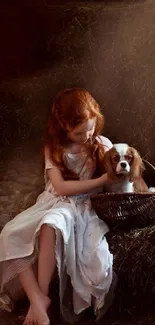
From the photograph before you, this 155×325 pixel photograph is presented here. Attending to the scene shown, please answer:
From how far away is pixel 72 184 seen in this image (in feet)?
6.87

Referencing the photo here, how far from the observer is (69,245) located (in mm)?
1990

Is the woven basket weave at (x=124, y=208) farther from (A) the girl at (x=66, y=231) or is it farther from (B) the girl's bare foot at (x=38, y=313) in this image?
(B) the girl's bare foot at (x=38, y=313)

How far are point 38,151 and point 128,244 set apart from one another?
717 mm

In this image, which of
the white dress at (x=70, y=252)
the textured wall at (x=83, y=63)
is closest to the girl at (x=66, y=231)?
the white dress at (x=70, y=252)

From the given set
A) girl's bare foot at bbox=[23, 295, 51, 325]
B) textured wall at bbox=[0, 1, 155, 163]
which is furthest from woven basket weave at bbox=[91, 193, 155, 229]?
textured wall at bbox=[0, 1, 155, 163]

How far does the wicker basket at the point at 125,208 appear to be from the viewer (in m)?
2.02

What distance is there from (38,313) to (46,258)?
167 mm

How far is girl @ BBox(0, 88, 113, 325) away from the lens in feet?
6.41

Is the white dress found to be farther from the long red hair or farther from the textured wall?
the textured wall

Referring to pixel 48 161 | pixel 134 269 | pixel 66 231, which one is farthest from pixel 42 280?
pixel 48 161

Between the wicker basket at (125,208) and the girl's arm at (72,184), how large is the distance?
0.18ft

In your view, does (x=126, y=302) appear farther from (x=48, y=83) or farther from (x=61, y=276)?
(x=48, y=83)

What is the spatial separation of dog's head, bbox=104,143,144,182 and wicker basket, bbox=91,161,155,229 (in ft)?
0.26

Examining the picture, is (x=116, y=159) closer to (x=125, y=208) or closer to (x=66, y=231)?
(x=125, y=208)
